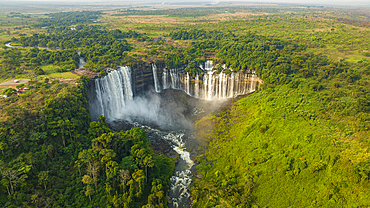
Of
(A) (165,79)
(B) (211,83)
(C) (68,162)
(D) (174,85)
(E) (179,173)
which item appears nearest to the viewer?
(C) (68,162)

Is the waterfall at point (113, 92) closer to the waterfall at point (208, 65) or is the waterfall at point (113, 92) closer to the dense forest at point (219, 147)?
the dense forest at point (219, 147)

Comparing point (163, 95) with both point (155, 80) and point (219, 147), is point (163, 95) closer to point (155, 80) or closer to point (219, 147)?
point (155, 80)

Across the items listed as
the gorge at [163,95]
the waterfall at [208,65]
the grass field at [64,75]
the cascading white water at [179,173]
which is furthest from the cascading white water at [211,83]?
the grass field at [64,75]

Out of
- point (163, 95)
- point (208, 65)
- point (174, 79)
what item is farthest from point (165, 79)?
point (208, 65)

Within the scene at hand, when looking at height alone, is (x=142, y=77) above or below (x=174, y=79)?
above

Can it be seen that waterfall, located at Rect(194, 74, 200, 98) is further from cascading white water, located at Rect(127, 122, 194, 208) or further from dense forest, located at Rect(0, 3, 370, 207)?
cascading white water, located at Rect(127, 122, 194, 208)

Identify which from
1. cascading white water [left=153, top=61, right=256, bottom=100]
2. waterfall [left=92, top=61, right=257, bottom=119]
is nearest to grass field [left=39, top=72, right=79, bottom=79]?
waterfall [left=92, top=61, right=257, bottom=119]

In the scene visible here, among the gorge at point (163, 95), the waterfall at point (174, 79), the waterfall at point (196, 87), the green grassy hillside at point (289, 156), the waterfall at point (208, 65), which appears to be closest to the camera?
the green grassy hillside at point (289, 156)

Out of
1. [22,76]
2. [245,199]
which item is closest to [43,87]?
[22,76]

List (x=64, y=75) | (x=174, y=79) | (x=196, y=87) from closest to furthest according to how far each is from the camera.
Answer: (x=64, y=75), (x=196, y=87), (x=174, y=79)

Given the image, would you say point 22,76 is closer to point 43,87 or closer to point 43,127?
point 43,87

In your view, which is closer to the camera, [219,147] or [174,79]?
[219,147]
